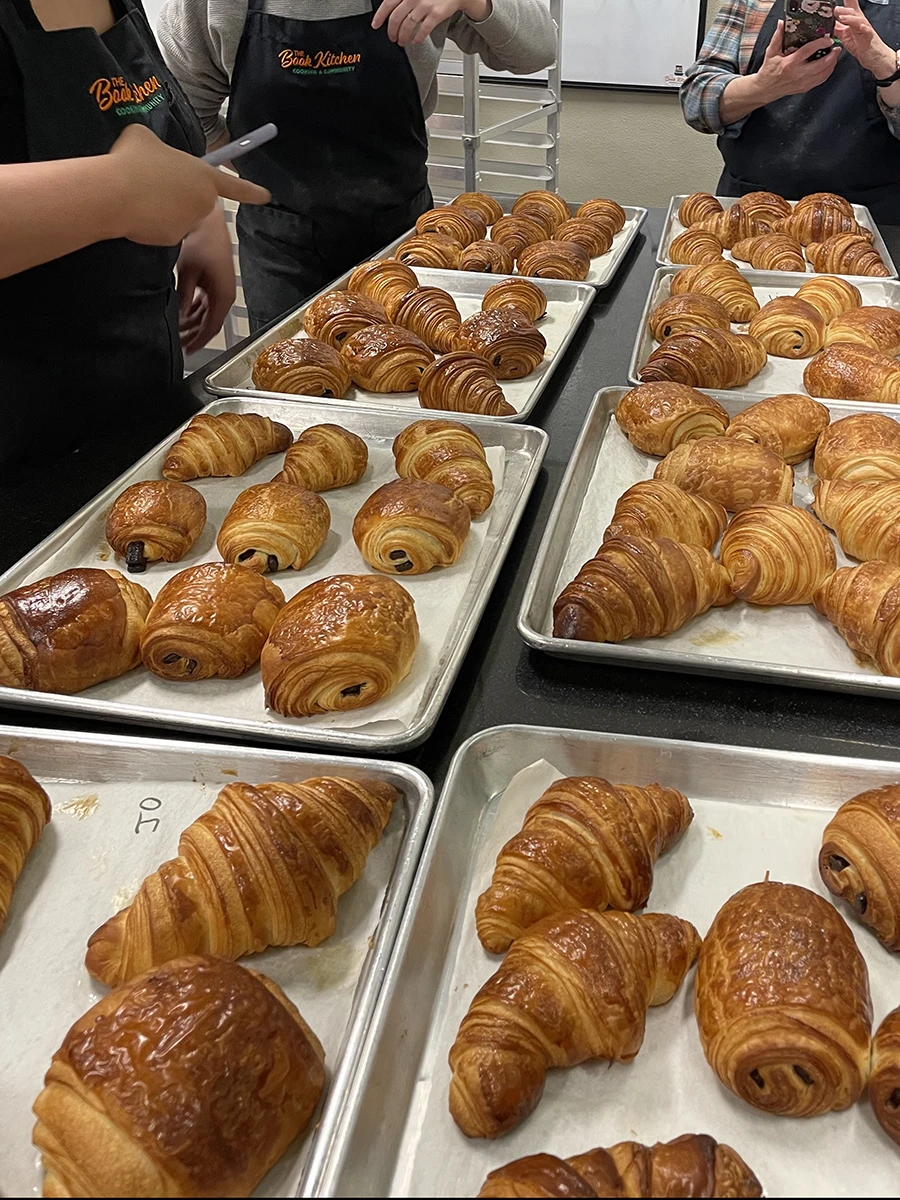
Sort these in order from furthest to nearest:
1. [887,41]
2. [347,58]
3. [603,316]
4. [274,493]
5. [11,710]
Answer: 1. [887,41]
2. [347,58]
3. [603,316]
4. [274,493]
5. [11,710]

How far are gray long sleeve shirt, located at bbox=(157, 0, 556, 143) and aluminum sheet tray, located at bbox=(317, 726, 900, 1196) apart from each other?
8.16 feet

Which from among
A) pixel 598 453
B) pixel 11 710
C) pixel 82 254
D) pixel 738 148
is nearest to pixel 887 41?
pixel 738 148

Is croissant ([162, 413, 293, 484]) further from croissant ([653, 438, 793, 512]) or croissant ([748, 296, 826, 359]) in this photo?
croissant ([748, 296, 826, 359])

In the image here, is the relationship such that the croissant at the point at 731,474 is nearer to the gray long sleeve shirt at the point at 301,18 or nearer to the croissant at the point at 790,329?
the croissant at the point at 790,329

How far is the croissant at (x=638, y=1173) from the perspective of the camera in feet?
2.30

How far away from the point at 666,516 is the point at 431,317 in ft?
3.53

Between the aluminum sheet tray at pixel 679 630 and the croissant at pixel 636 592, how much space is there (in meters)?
0.03

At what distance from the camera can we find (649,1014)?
0.90m

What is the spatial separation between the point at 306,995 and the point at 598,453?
1221 millimetres

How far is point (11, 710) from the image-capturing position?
1.23m

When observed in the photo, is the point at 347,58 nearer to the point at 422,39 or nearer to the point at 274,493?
the point at 422,39

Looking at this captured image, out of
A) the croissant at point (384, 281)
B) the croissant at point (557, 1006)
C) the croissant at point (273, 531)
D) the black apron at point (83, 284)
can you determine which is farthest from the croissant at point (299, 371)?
the croissant at point (557, 1006)

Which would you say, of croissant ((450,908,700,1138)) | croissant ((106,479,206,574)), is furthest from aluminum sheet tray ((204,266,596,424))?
croissant ((450,908,700,1138))

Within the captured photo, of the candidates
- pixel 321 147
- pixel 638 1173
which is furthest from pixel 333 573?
pixel 321 147
